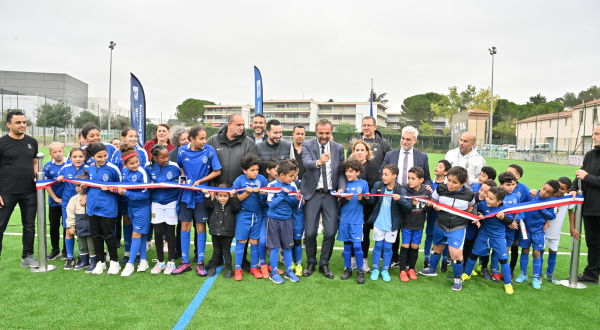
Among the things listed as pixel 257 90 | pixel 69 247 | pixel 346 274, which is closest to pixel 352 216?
pixel 346 274

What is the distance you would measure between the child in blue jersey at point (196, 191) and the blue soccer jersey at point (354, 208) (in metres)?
1.81

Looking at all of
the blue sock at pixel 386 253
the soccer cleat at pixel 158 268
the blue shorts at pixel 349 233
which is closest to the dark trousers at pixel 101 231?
the soccer cleat at pixel 158 268

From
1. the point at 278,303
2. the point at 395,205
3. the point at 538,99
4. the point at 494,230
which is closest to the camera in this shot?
the point at 278,303

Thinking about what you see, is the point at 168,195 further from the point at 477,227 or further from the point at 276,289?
the point at 477,227

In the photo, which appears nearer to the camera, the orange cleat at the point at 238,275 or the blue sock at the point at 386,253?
the orange cleat at the point at 238,275

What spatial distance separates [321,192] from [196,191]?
1717 mm

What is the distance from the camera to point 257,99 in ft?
32.3

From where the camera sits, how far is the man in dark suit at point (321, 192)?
450 centimetres

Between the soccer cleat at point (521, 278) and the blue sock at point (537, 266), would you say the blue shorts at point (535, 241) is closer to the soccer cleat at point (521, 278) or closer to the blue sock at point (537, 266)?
the blue sock at point (537, 266)

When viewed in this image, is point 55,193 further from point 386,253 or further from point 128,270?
point 386,253

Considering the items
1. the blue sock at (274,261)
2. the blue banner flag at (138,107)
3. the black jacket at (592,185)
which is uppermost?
the blue banner flag at (138,107)

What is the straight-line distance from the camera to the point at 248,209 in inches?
175

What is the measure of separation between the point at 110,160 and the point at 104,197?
2.48 feet

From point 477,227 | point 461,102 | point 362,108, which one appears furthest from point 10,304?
point 362,108
